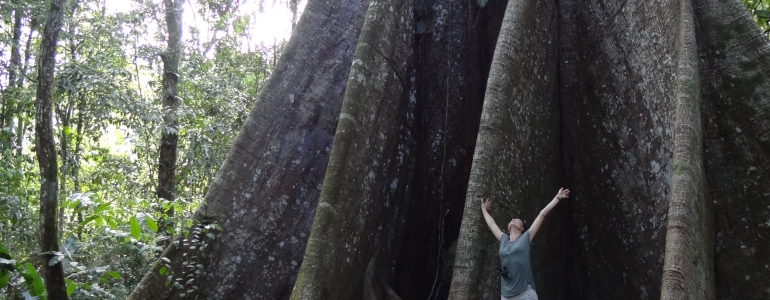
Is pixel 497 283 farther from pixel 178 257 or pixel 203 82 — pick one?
pixel 203 82

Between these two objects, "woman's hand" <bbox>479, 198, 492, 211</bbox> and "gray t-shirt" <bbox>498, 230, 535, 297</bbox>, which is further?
"woman's hand" <bbox>479, 198, 492, 211</bbox>

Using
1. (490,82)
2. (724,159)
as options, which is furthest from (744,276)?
(490,82)

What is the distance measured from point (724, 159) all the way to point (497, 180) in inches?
57.5

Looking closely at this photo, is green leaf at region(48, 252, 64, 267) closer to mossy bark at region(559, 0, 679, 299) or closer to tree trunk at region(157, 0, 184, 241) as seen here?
mossy bark at region(559, 0, 679, 299)

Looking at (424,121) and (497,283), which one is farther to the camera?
(424,121)

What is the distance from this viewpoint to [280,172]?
17.7 feet

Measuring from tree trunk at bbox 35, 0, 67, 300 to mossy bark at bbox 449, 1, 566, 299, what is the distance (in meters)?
2.48

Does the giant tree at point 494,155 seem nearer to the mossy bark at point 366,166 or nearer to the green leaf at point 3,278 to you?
the mossy bark at point 366,166

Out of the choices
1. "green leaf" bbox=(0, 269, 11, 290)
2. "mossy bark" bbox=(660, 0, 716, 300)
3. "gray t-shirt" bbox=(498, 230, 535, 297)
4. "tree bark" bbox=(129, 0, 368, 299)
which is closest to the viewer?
"green leaf" bbox=(0, 269, 11, 290)

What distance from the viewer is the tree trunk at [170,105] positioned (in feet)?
30.7

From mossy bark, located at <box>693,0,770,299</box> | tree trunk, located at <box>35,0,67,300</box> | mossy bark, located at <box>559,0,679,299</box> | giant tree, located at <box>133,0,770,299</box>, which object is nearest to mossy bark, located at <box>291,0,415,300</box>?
giant tree, located at <box>133,0,770,299</box>

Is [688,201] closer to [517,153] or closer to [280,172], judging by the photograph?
[517,153]

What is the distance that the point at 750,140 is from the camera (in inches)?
164

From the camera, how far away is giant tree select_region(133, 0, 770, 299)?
411 cm
